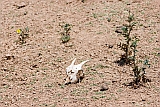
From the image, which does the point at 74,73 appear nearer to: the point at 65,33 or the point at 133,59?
the point at 133,59

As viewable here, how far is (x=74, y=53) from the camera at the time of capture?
216 inches

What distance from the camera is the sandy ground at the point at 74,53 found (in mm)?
4504

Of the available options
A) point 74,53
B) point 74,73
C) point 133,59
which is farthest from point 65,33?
point 133,59

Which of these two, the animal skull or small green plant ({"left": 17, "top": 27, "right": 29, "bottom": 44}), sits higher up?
small green plant ({"left": 17, "top": 27, "right": 29, "bottom": 44})

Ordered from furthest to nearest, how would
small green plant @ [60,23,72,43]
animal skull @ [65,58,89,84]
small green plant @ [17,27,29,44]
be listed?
small green plant @ [17,27,29,44], small green plant @ [60,23,72,43], animal skull @ [65,58,89,84]

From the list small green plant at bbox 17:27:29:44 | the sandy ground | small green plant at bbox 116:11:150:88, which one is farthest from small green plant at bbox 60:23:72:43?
small green plant at bbox 116:11:150:88

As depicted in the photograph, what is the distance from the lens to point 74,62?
518 centimetres

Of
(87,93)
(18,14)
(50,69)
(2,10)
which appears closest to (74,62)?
(50,69)

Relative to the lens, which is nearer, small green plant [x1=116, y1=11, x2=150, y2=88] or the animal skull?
small green plant [x1=116, y1=11, x2=150, y2=88]

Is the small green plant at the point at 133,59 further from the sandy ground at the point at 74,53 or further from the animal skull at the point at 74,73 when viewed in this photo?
the animal skull at the point at 74,73

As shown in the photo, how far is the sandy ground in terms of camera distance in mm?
4504

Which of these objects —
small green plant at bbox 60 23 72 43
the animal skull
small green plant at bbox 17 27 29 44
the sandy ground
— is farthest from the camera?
small green plant at bbox 17 27 29 44

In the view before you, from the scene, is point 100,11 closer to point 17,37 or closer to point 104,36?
point 104,36

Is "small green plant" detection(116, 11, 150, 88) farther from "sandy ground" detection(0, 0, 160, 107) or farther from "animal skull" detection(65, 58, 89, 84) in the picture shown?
"animal skull" detection(65, 58, 89, 84)
